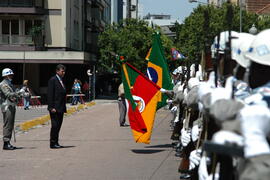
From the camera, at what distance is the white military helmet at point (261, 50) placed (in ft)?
10.9

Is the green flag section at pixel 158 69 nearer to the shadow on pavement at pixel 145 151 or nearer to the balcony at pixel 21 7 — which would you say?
the shadow on pavement at pixel 145 151

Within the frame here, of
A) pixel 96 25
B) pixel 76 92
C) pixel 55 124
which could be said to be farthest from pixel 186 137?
pixel 96 25

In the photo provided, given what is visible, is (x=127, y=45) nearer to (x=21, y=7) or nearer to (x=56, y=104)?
(x=21, y=7)

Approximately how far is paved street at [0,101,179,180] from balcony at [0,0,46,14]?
27.1 meters

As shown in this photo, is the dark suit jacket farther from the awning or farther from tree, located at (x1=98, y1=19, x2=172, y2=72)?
tree, located at (x1=98, y1=19, x2=172, y2=72)

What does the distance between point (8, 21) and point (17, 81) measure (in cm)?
447

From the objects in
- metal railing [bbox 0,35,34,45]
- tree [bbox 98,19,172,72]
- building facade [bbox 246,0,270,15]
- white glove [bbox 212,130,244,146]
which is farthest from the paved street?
building facade [bbox 246,0,270,15]

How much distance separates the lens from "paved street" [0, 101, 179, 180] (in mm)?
9625

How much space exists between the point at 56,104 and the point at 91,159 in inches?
89.5

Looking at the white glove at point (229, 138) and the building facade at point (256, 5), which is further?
the building facade at point (256, 5)

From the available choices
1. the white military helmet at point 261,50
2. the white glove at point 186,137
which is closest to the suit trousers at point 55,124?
the white glove at point 186,137

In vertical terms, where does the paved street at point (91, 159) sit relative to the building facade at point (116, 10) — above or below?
below

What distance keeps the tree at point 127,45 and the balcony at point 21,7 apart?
6180mm

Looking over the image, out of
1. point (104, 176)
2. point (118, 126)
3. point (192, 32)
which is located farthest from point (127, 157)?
point (192, 32)
